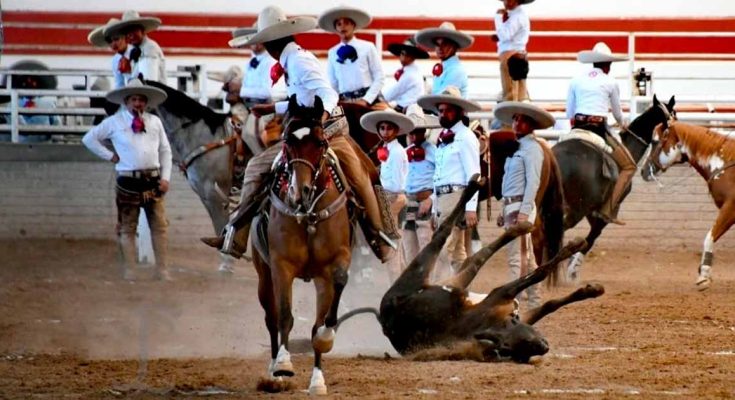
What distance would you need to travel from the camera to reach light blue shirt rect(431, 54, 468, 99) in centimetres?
1511

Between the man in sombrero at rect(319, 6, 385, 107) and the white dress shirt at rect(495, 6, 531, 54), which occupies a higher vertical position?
the white dress shirt at rect(495, 6, 531, 54)

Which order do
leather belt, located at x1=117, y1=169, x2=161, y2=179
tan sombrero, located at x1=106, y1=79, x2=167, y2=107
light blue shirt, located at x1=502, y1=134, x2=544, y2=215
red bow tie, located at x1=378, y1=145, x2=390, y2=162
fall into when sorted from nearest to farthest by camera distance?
light blue shirt, located at x1=502, y1=134, x2=544, y2=215 < red bow tie, located at x1=378, y1=145, x2=390, y2=162 < tan sombrero, located at x1=106, y1=79, x2=167, y2=107 < leather belt, located at x1=117, y1=169, x2=161, y2=179

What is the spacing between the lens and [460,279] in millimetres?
9828

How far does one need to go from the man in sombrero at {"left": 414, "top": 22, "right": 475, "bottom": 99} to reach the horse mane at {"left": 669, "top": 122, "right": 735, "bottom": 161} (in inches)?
115

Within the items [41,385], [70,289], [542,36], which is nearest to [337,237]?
[41,385]

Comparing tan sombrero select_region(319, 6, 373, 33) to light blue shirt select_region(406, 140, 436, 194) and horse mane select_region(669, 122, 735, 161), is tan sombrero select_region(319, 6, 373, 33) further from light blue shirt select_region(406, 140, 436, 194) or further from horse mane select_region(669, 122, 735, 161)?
horse mane select_region(669, 122, 735, 161)

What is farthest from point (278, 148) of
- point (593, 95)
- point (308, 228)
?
point (593, 95)

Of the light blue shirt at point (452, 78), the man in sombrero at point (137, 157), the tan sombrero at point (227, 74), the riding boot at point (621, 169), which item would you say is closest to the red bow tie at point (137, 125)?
the man in sombrero at point (137, 157)

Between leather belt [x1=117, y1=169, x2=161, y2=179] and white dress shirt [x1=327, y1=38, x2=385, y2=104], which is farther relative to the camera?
leather belt [x1=117, y1=169, x2=161, y2=179]

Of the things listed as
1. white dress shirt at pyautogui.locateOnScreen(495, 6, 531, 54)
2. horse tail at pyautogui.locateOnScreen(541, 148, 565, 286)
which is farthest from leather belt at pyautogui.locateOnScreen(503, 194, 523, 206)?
white dress shirt at pyautogui.locateOnScreen(495, 6, 531, 54)

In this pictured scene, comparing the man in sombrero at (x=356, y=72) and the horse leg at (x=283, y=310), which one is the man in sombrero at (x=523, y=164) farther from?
the horse leg at (x=283, y=310)

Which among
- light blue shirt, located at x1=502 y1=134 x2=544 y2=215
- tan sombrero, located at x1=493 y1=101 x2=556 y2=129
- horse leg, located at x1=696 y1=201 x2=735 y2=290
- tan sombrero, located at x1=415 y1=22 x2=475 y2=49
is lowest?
horse leg, located at x1=696 y1=201 x2=735 y2=290

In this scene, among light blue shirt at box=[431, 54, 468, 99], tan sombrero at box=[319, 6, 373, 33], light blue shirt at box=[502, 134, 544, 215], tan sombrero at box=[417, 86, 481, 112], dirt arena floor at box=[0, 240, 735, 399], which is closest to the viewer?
dirt arena floor at box=[0, 240, 735, 399]

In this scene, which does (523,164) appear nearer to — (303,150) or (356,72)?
(356,72)
